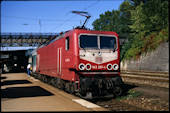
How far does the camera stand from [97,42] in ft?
36.4

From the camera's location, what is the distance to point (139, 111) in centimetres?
815

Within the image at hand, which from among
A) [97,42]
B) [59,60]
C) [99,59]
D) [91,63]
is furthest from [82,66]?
[59,60]

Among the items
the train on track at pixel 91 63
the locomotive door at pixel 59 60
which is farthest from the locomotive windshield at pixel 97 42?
the locomotive door at pixel 59 60

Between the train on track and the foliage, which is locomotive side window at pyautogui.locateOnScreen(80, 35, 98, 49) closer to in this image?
the train on track

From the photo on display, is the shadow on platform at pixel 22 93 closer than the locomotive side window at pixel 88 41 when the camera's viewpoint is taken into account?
No

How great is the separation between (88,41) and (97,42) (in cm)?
47

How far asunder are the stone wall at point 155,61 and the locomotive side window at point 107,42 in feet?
65.6

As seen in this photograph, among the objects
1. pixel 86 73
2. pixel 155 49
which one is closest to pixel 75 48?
pixel 86 73

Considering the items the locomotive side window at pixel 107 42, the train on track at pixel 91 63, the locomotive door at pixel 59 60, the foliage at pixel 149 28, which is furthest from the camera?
the foliage at pixel 149 28

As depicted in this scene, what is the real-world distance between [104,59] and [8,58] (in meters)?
43.0

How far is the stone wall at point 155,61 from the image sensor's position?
3034 centimetres

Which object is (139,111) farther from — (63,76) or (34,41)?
(34,41)

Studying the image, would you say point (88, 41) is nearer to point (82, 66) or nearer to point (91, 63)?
point (91, 63)

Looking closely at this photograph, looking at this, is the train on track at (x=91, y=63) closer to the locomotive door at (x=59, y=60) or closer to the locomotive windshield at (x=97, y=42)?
the locomotive windshield at (x=97, y=42)
